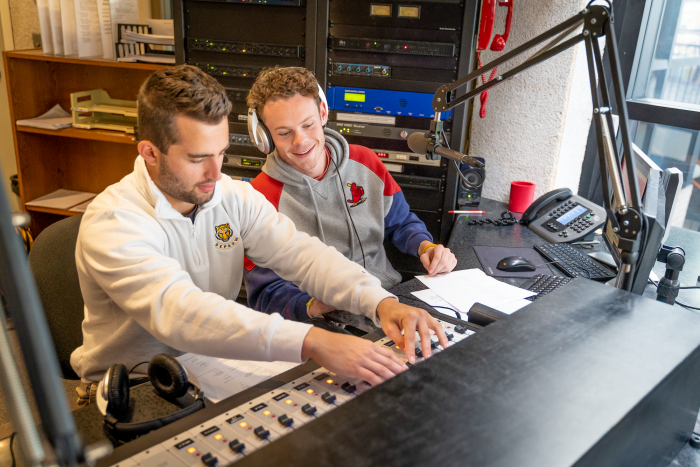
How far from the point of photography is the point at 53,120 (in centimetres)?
263

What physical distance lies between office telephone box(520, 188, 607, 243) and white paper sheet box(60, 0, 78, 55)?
204 centimetres

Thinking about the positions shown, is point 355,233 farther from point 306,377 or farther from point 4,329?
point 4,329

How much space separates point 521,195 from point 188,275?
1.42 m

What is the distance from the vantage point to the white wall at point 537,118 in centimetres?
198

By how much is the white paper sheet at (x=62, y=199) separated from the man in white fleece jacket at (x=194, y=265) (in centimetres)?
176

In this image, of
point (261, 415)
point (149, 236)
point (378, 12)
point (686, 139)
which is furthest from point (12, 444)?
point (686, 139)

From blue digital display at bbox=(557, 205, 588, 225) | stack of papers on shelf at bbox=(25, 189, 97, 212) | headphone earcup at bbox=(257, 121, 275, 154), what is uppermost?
headphone earcup at bbox=(257, 121, 275, 154)

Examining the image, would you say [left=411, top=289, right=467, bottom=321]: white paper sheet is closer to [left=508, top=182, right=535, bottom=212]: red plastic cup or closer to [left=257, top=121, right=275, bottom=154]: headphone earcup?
[left=257, top=121, right=275, bottom=154]: headphone earcup

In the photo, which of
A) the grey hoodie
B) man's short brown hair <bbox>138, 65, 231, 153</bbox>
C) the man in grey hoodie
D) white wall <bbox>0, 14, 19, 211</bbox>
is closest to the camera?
man's short brown hair <bbox>138, 65, 231, 153</bbox>

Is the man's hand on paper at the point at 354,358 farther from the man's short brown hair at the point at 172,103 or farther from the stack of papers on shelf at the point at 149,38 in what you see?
the stack of papers on shelf at the point at 149,38

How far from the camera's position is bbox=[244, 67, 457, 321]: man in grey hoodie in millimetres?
1401

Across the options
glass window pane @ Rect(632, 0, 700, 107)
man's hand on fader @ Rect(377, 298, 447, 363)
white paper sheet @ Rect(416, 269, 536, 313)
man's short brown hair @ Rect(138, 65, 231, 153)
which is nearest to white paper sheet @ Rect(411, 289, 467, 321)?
white paper sheet @ Rect(416, 269, 536, 313)

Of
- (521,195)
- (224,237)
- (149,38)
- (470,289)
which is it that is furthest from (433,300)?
(149,38)

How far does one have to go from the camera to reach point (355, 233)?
1687 mm
